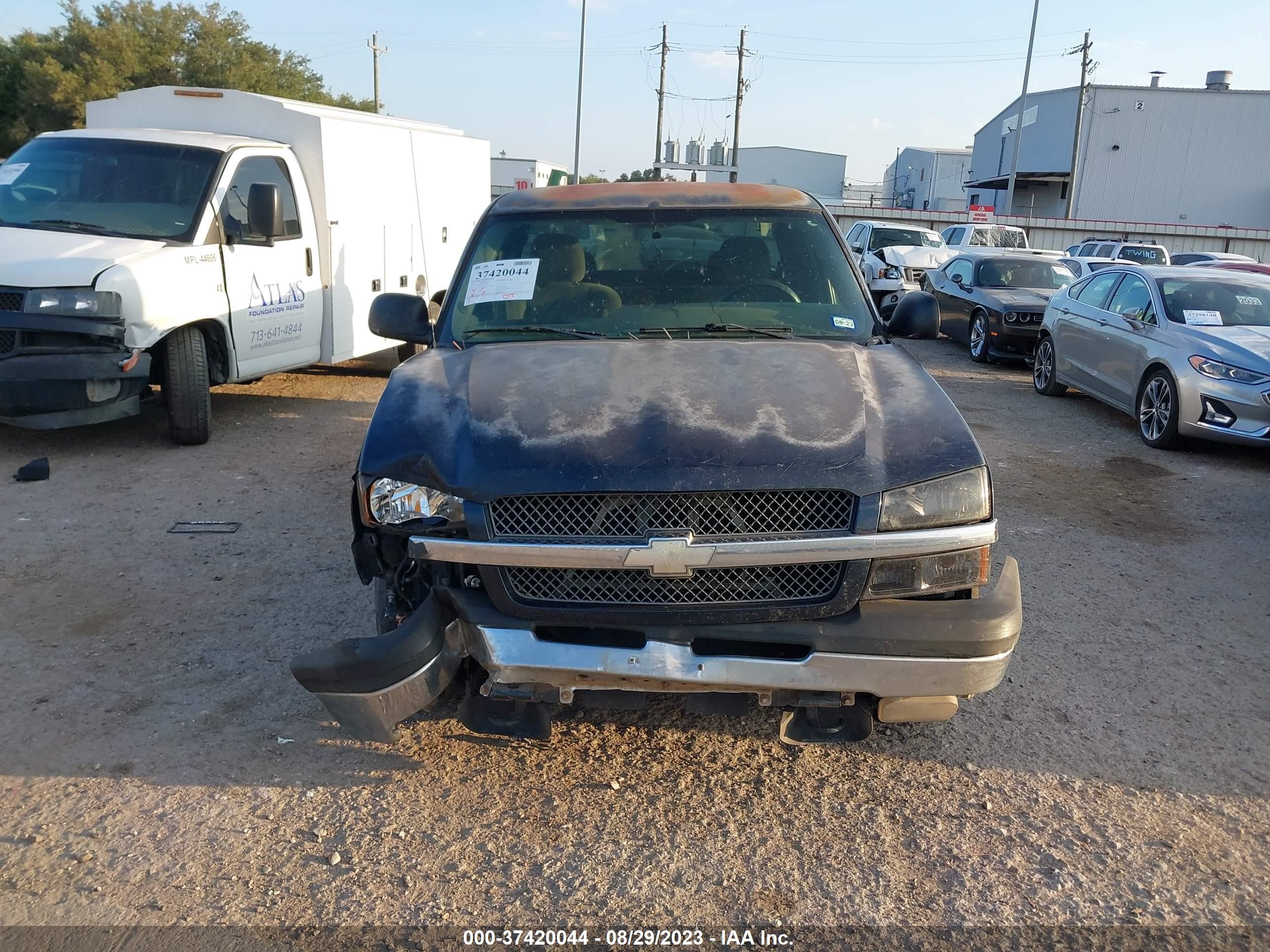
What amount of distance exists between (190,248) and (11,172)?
1.89m

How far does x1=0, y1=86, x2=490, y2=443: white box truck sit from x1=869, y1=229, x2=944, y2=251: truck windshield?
12227mm

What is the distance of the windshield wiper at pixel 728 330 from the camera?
423cm

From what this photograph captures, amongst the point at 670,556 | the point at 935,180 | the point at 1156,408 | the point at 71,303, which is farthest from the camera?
the point at 935,180

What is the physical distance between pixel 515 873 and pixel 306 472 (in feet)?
15.8

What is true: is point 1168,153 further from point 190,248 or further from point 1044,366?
point 190,248

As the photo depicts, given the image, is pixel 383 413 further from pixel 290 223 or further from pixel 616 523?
pixel 290 223

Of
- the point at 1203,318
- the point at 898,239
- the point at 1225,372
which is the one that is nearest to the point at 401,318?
the point at 1225,372

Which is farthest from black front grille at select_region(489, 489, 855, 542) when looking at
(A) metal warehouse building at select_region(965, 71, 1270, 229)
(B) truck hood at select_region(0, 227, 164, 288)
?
(A) metal warehouse building at select_region(965, 71, 1270, 229)

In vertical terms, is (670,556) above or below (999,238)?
below

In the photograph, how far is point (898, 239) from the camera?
20656mm

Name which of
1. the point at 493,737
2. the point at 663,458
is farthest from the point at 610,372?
the point at 493,737

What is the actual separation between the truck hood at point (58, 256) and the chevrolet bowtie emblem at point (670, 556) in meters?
5.56

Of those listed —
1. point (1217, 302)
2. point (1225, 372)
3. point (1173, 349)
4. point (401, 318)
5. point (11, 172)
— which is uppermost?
point (11, 172)

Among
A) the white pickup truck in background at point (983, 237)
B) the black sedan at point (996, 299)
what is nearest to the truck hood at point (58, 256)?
the black sedan at point (996, 299)
